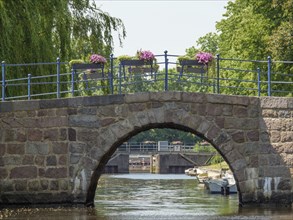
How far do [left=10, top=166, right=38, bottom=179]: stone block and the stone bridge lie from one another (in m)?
0.03

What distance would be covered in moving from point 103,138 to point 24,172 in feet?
7.20

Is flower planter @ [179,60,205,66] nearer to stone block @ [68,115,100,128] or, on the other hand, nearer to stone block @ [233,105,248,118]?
stone block @ [233,105,248,118]

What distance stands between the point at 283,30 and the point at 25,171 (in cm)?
1425

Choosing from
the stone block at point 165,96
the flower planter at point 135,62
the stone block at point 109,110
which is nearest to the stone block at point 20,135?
the stone block at point 109,110

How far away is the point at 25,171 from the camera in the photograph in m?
24.0

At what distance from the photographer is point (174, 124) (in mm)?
24062

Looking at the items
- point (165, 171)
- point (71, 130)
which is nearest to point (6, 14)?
point (71, 130)

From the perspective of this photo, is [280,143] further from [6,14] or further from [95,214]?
[6,14]

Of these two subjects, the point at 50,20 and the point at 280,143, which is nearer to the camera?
the point at 280,143

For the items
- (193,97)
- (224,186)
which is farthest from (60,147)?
(224,186)

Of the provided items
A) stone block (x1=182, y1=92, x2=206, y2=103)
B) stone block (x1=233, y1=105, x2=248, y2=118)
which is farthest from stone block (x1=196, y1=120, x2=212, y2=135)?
stone block (x1=233, y1=105, x2=248, y2=118)

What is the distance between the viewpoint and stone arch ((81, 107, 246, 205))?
23.8 m

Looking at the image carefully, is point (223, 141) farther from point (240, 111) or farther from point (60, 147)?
point (60, 147)

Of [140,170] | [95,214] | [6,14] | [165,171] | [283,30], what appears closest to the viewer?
[95,214]
